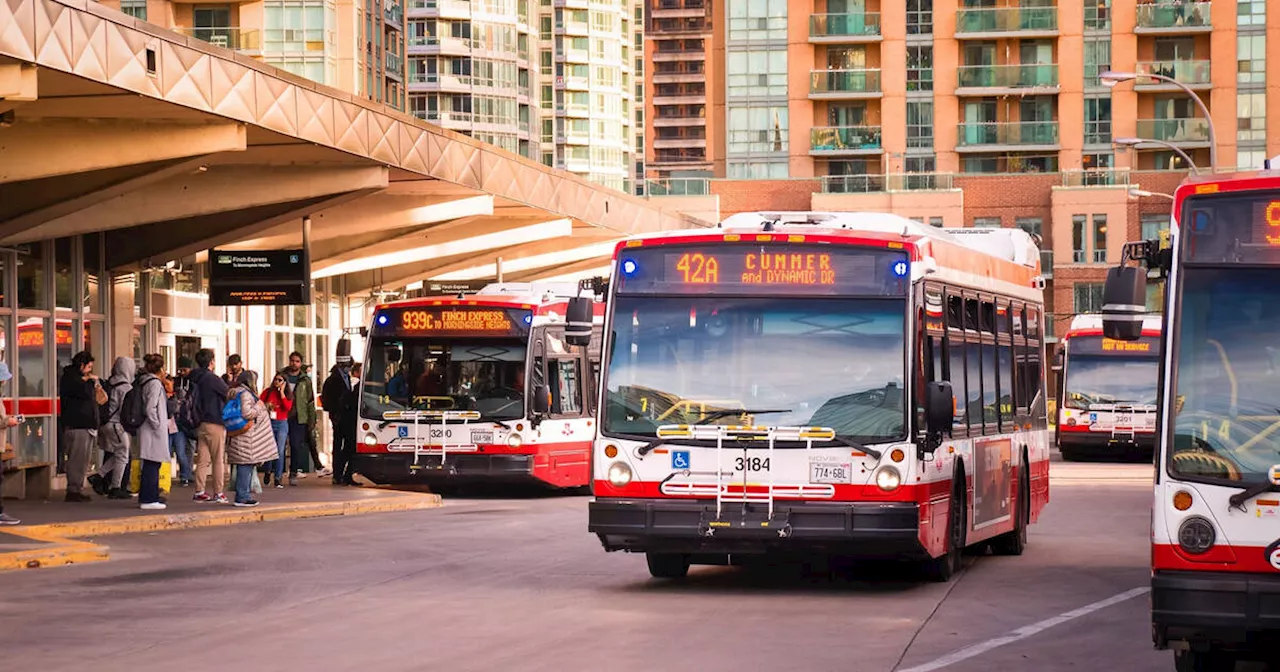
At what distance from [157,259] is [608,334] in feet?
60.5

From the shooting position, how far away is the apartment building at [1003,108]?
87.1 meters

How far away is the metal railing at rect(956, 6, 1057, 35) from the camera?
90625 mm

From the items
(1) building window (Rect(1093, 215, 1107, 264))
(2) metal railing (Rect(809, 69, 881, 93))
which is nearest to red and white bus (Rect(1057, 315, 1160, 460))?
(1) building window (Rect(1093, 215, 1107, 264))

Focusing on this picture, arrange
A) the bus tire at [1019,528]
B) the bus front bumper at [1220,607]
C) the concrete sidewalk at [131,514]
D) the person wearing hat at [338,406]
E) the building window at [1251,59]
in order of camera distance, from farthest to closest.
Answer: the building window at [1251,59] → the person wearing hat at [338,406] → the bus tire at [1019,528] → the concrete sidewalk at [131,514] → the bus front bumper at [1220,607]

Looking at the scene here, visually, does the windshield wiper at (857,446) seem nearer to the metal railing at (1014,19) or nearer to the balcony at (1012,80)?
the balcony at (1012,80)

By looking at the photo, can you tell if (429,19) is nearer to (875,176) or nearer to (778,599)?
(875,176)

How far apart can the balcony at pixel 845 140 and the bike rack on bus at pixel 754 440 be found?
258ft

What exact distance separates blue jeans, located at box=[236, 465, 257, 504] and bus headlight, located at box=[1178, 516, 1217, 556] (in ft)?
52.4

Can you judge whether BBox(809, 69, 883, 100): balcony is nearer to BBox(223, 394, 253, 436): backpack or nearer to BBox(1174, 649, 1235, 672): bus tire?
BBox(223, 394, 253, 436): backpack

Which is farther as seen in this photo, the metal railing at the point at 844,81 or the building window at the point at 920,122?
the metal railing at the point at 844,81

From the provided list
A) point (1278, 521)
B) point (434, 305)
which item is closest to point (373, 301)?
point (434, 305)

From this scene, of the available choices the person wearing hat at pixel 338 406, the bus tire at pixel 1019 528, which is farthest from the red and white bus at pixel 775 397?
the person wearing hat at pixel 338 406

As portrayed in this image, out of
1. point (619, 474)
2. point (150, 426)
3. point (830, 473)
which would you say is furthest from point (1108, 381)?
point (619, 474)

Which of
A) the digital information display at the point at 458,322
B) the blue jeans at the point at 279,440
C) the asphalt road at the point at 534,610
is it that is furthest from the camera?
the blue jeans at the point at 279,440
